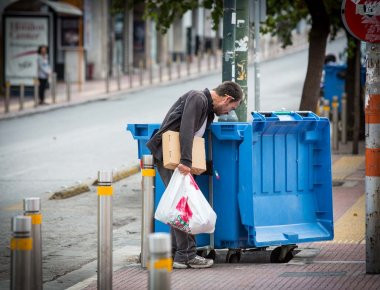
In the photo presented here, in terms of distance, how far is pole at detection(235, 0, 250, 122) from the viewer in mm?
13602

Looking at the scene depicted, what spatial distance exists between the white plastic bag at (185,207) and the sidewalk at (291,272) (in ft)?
1.44

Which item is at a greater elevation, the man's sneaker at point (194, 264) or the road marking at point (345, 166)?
the road marking at point (345, 166)

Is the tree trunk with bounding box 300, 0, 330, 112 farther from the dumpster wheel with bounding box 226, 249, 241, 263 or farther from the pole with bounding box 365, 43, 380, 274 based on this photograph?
the pole with bounding box 365, 43, 380, 274

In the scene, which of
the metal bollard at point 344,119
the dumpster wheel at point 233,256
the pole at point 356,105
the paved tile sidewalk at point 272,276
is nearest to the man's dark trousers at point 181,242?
the paved tile sidewalk at point 272,276

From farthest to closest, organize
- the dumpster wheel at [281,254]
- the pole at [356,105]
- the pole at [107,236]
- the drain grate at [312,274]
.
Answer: the pole at [356,105], the dumpster wheel at [281,254], the drain grate at [312,274], the pole at [107,236]

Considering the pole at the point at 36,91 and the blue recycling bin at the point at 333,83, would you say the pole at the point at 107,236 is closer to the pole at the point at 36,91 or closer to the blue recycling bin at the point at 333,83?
the blue recycling bin at the point at 333,83

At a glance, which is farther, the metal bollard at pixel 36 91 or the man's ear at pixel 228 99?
the metal bollard at pixel 36 91

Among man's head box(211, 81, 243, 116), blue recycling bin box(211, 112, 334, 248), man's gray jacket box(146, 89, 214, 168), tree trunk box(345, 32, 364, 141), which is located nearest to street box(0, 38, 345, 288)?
man's gray jacket box(146, 89, 214, 168)

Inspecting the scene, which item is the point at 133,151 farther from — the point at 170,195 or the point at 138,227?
the point at 170,195

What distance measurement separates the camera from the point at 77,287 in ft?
30.3

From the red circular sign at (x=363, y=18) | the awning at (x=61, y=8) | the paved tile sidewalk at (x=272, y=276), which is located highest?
the awning at (x=61, y=8)

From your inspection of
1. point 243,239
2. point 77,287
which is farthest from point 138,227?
point 77,287

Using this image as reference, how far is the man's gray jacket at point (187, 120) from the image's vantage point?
9.77m

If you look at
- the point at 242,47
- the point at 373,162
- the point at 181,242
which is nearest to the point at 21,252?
the point at 181,242
